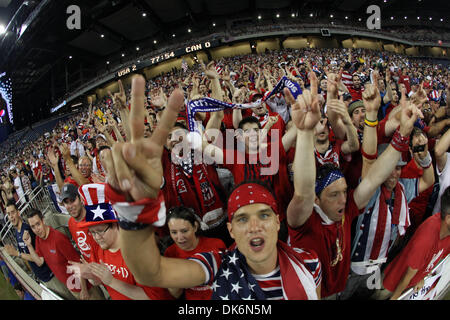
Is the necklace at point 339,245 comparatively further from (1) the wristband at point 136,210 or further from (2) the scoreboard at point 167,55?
(2) the scoreboard at point 167,55

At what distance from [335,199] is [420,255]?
2.66ft

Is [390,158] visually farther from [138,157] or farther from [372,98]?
[138,157]

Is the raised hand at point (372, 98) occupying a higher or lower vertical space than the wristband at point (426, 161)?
higher

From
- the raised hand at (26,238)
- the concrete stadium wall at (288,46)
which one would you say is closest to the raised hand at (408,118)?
the raised hand at (26,238)

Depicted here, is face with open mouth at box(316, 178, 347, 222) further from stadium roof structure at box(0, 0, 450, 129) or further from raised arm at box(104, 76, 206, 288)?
stadium roof structure at box(0, 0, 450, 129)

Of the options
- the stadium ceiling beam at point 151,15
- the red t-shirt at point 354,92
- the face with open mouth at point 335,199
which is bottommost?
the face with open mouth at point 335,199

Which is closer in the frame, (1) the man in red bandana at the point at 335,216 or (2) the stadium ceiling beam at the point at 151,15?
(1) the man in red bandana at the point at 335,216

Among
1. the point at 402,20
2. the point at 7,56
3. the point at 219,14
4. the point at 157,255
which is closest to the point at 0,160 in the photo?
the point at 7,56

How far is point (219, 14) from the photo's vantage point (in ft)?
95.7

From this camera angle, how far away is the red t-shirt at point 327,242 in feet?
5.03

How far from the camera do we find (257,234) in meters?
1.24

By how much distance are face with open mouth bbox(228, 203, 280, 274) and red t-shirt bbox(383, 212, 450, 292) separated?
114cm

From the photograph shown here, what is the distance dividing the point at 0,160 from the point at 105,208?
18489 millimetres

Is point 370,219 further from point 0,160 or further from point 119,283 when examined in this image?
point 0,160
